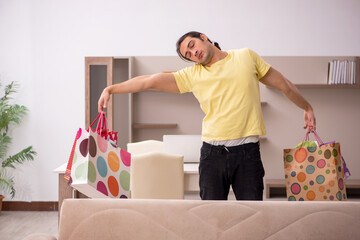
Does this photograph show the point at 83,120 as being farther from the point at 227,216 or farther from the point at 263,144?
the point at 227,216

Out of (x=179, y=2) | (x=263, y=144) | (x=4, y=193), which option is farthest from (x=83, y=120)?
(x=263, y=144)

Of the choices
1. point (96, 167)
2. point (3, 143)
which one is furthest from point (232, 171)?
point (3, 143)

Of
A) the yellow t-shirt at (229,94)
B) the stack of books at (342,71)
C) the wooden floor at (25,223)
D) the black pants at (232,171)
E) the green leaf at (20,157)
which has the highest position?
the stack of books at (342,71)

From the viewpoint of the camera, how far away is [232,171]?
74.7 inches

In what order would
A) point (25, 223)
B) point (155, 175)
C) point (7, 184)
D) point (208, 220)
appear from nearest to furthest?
1. point (208, 220)
2. point (155, 175)
3. point (25, 223)
4. point (7, 184)

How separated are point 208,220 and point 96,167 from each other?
521 millimetres

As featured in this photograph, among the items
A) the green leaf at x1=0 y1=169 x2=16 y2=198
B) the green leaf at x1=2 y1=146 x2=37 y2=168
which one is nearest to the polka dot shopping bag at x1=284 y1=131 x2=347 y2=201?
the green leaf at x1=2 y1=146 x2=37 y2=168

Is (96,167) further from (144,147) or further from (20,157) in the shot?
(20,157)

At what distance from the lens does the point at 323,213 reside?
54.2 inches

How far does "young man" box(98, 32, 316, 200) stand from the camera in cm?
188

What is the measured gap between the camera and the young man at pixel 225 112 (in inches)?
73.9

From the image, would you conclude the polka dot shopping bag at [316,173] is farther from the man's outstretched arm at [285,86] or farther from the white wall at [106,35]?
the white wall at [106,35]

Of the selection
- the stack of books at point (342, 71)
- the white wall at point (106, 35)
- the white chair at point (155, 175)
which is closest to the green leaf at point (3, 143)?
the white wall at point (106, 35)

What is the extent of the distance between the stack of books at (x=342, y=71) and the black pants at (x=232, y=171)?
325cm
